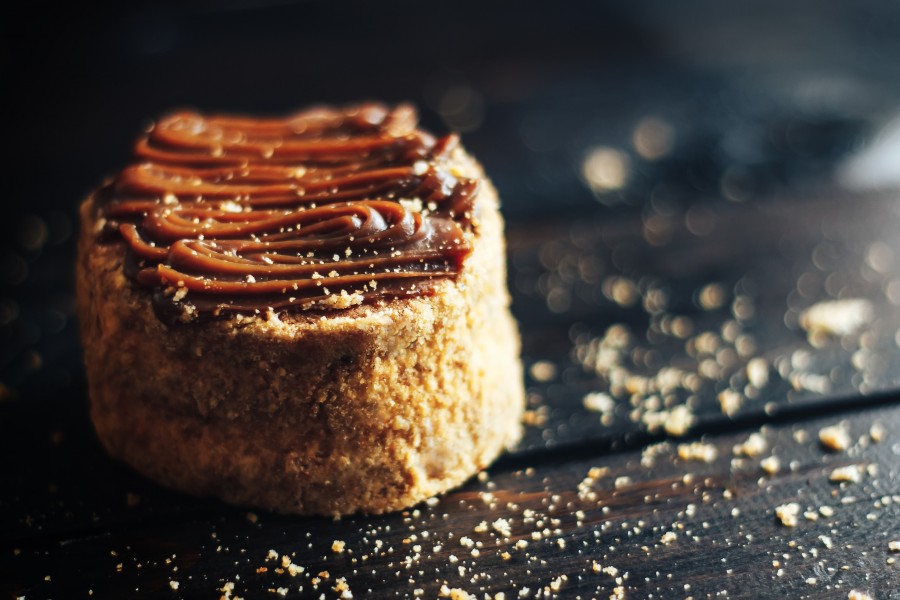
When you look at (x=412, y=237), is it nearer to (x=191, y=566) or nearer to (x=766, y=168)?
(x=191, y=566)

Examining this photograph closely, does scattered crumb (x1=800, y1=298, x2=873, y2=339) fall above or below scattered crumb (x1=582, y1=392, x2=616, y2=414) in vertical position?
above

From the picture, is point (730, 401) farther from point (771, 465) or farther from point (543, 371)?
point (543, 371)

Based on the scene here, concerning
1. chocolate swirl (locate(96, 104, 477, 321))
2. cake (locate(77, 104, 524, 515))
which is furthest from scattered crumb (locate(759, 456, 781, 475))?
chocolate swirl (locate(96, 104, 477, 321))

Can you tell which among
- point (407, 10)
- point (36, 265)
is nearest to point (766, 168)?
point (407, 10)

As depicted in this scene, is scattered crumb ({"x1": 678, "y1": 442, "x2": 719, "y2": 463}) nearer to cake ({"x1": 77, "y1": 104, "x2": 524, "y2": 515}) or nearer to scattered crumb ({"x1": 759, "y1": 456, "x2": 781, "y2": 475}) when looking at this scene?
scattered crumb ({"x1": 759, "y1": 456, "x2": 781, "y2": 475})

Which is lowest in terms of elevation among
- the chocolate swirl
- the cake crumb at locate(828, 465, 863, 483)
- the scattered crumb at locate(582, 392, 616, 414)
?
the cake crumb at locate(828, 465, 863, 483)

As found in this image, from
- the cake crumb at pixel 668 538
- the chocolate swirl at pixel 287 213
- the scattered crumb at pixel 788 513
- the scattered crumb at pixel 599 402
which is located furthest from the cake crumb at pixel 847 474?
the chocolate swirl at pixel 287 213

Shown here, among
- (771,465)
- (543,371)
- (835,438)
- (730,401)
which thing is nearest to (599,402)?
(543,371)
